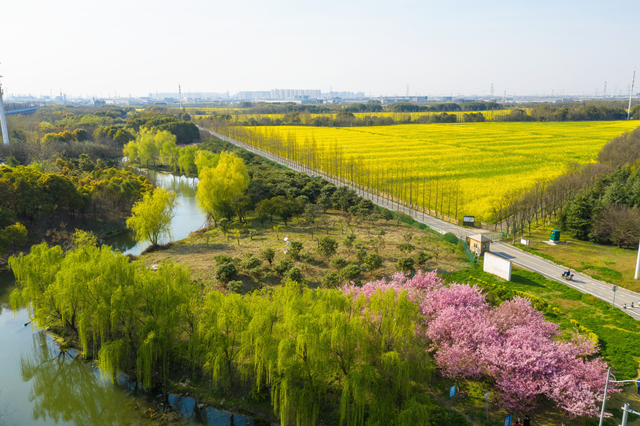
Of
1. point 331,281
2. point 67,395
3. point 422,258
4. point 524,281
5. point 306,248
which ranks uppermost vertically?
point 422,258

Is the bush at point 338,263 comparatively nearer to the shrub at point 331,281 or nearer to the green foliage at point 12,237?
the shrub at point 331,281

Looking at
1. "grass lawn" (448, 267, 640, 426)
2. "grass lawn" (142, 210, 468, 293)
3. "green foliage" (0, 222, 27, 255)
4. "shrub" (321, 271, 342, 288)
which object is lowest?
"grass lawn" (448, 267, 640, 426)

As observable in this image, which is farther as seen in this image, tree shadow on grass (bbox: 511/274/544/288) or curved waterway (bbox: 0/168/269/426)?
tree shadow on grass (bbox: 511/274/544/288)

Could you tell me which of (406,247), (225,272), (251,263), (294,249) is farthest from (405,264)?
(225,272)

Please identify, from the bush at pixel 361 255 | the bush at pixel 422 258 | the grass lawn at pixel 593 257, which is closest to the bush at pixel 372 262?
the bush at pixel 361 255

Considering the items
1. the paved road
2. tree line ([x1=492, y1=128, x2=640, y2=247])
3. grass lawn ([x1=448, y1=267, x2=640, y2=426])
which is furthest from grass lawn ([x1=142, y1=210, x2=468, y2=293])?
tree line ([x1=492, y1=128, x2=640, y2=247])

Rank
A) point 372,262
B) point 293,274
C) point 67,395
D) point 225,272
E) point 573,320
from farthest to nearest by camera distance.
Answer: point 372,262, point 225,272, point 293,274, point 573,320, point 67,395

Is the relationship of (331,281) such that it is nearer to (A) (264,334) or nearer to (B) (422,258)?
(B) (422,258)

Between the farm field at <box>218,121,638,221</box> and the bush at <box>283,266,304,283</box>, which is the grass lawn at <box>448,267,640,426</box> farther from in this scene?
the farm field at <box>218,121,638,221</box>
